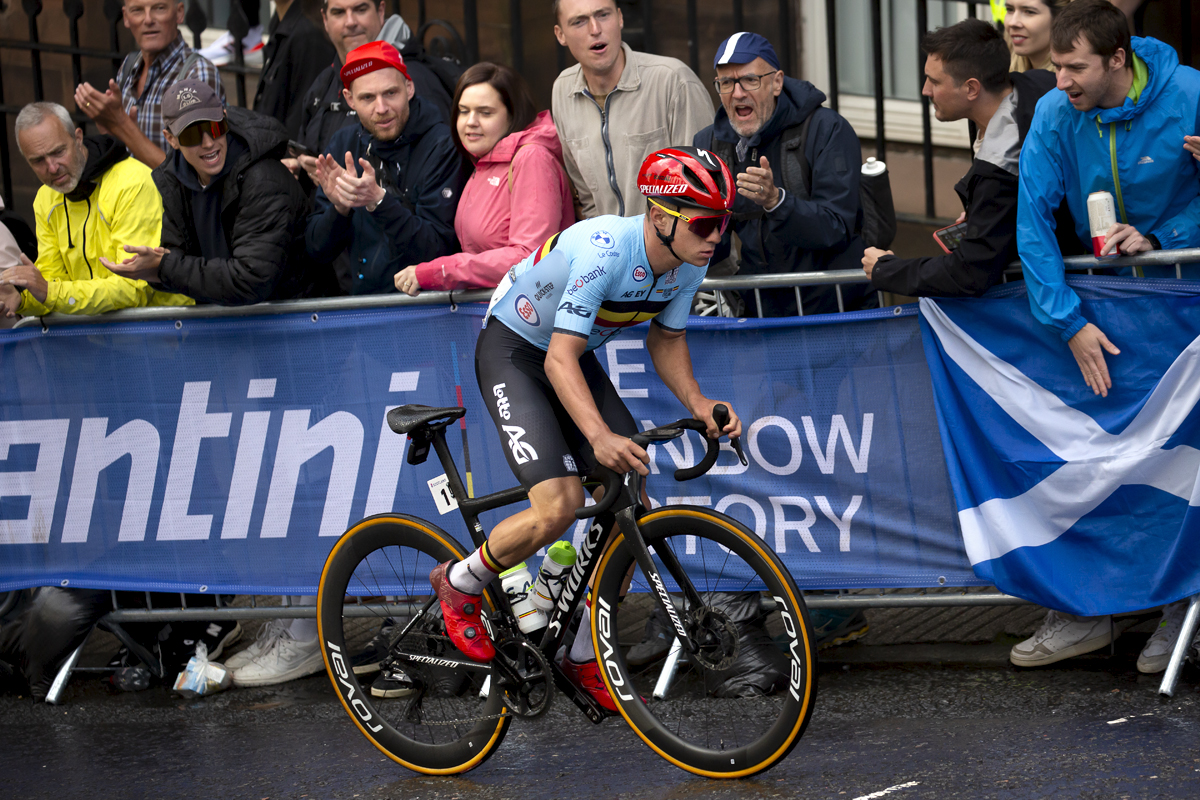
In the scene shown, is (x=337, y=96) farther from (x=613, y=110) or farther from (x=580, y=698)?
(x=580, y=698)

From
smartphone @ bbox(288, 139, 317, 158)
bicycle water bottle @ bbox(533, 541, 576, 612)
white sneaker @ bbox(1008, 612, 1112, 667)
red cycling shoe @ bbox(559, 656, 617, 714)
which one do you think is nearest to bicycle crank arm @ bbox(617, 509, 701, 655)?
bicycle water bottle @ bbox(533, 541, 576, 612)

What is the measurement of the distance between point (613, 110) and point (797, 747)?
118 inches

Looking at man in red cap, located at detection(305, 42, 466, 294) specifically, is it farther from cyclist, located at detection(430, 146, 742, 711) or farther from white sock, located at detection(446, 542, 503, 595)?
white sock, located at detection(446, 542, 503, 595)

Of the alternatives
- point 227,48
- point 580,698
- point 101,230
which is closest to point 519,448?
point 580,698

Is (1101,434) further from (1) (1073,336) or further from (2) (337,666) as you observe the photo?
(2) (337,666)

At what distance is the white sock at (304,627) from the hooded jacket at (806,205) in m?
2.44

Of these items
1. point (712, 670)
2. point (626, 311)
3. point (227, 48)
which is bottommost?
point (712, 670)

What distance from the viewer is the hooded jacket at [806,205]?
223 inches

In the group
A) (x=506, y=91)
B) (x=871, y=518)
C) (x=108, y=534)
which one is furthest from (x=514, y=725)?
(x=506, y=91)

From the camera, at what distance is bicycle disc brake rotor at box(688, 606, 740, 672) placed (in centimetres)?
439

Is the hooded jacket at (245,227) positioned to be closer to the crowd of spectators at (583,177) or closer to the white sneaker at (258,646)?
the crowd of spectators at (583,177)

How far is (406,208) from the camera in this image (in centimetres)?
596

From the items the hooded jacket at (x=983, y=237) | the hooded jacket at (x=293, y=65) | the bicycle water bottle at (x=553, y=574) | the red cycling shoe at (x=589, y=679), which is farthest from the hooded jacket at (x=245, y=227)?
the hooded jacket at (x=983, y=237)

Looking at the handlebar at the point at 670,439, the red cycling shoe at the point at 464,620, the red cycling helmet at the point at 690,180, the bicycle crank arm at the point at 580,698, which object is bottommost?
the bicycle crank arm at the point at 580,698
